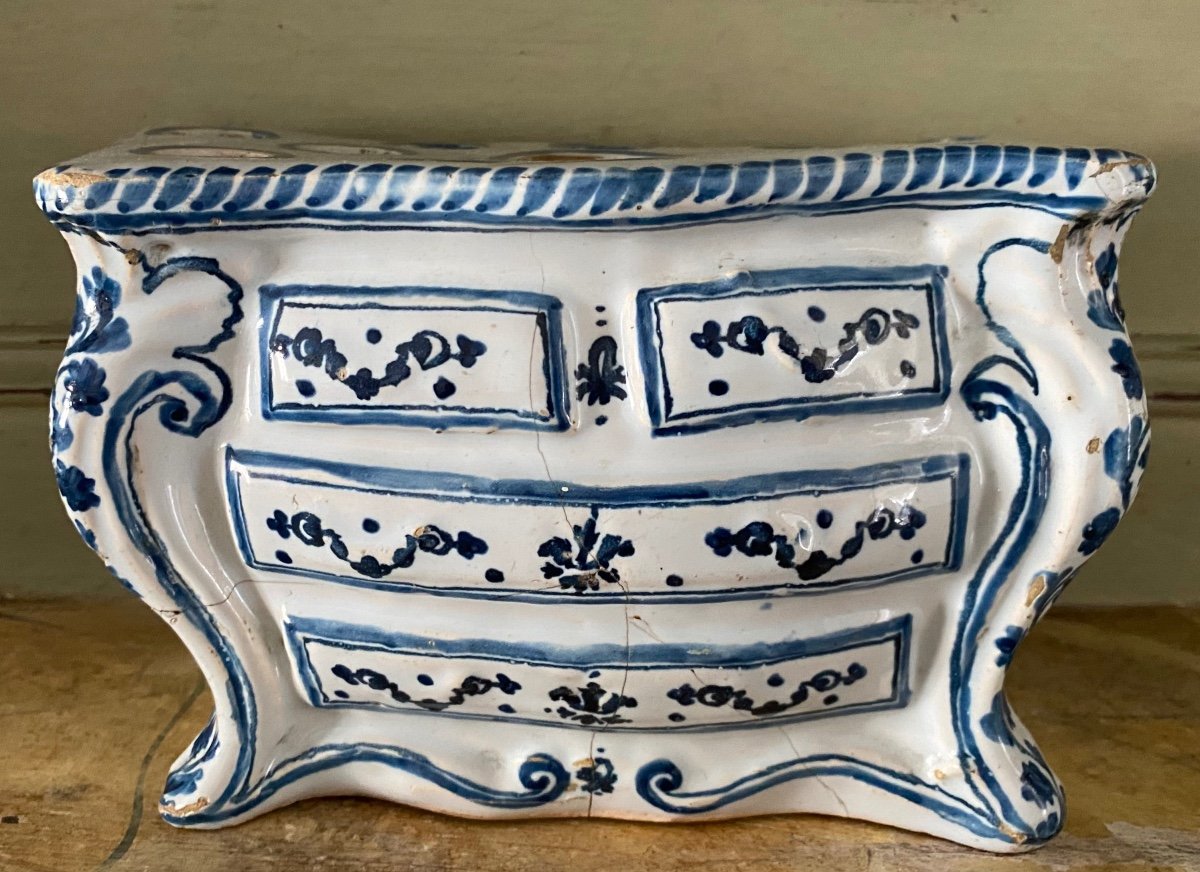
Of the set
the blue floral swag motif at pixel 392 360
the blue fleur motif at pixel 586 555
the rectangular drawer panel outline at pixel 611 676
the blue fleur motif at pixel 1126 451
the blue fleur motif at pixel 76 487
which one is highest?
the blue floral swag motif at pixel 392 360

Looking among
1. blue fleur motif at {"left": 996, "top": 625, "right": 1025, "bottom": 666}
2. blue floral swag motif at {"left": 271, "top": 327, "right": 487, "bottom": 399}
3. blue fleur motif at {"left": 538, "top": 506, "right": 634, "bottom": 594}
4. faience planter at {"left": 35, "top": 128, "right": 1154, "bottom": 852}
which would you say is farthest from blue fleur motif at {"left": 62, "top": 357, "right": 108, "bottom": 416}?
blue fleur motif at {"left": 996, "top": 625, "right": 1025, "bottom": 666}

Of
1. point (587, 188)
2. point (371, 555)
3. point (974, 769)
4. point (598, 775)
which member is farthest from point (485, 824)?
point (587, 188)

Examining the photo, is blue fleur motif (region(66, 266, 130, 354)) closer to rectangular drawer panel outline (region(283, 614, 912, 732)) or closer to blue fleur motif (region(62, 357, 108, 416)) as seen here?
blue fleur motif (region(62, 357, 108, 416))

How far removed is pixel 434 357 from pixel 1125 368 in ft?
1.36

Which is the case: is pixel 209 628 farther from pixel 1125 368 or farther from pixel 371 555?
pixel 1125 368

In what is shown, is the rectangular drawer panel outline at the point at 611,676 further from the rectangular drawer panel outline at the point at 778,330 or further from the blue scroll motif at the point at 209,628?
the rectangular drawer panel outline at the point at 778,330

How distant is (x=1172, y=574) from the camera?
3.85 ft

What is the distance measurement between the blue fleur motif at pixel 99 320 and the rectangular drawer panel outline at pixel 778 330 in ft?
1.04

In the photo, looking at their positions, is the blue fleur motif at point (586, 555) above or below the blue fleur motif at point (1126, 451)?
below

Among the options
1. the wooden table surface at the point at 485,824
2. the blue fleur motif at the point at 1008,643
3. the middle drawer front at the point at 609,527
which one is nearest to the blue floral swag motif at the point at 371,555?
the middle drawer front at the point at 609,527

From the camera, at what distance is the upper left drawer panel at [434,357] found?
2.32ft

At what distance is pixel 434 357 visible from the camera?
2.32ft

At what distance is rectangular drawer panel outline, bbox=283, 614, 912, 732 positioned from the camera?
0.75 metres

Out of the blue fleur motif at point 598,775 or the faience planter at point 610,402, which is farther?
the blue fleur motif at point 598,775
